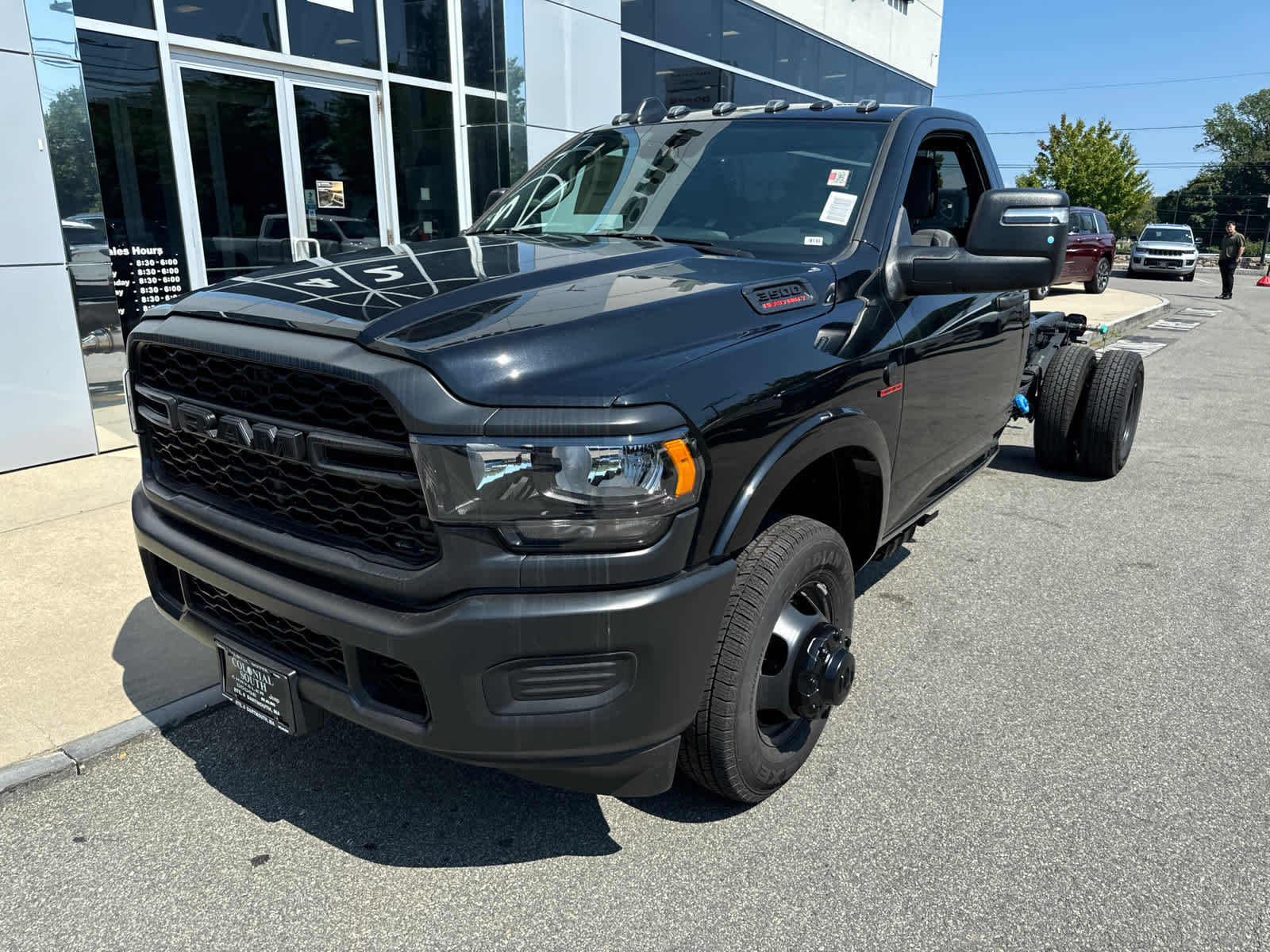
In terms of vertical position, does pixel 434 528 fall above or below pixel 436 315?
below

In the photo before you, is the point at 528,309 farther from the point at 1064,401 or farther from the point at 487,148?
the point at 487,148

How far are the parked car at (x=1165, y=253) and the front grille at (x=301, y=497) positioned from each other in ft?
106

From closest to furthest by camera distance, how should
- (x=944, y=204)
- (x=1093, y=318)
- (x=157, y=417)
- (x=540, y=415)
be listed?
(x=540, y=415), (x=157, y=417), (x=944, y=204), (x=1093, y=318)

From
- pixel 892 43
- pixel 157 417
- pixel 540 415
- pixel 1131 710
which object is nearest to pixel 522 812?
pixel 540 415

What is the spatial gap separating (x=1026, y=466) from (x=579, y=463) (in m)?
5.46

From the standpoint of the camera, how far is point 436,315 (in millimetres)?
2164

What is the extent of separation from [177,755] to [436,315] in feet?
5.92

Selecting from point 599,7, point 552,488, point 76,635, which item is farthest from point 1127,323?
point 552,488

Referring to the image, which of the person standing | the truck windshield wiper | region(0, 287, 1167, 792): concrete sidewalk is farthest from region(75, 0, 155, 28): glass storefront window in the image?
the person standing

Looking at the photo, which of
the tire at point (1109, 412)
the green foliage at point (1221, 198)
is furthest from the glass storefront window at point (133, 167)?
the green foliage at point (1221, 198)

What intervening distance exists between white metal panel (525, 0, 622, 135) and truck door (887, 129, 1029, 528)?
6981 mm

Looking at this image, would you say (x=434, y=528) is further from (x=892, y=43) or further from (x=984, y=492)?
(x=892, y=43)

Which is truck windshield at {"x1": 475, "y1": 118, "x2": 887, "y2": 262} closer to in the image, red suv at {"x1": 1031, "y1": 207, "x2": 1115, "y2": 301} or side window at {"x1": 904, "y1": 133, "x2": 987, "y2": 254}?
side window at {"x1": 904, "y1": 133, "x2": 987, "y2": 254}

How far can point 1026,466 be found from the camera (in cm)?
660
